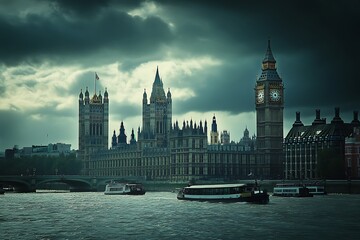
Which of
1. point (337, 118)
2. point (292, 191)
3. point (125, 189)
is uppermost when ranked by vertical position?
point (337, 118)

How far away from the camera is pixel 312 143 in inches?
7101

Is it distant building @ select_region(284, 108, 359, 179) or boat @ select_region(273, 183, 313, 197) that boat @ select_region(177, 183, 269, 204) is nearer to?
boat @ select_region(273, 183, 313, 197)

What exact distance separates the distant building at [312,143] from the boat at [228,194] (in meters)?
41.6

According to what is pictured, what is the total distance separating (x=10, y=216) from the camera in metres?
92.1

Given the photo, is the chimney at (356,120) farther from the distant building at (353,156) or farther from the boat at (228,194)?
the boat at (228,194)

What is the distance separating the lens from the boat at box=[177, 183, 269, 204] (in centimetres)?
11606

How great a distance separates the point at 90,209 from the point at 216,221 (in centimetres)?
2790

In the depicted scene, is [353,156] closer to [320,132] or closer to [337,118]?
[320,132]

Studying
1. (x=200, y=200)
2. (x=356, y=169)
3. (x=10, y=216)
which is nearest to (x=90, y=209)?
(x=10, y=216)

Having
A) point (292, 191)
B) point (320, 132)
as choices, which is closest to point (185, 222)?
point (292, 191)

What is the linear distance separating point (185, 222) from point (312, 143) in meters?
102

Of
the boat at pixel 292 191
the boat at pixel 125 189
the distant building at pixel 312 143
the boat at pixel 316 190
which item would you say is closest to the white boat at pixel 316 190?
the boat at pixel 316 190

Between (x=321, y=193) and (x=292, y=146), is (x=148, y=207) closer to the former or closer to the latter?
(x=321, y=193)

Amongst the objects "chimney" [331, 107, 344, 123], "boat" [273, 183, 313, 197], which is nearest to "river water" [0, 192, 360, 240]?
"boat" [273, 183, 313, 197]
